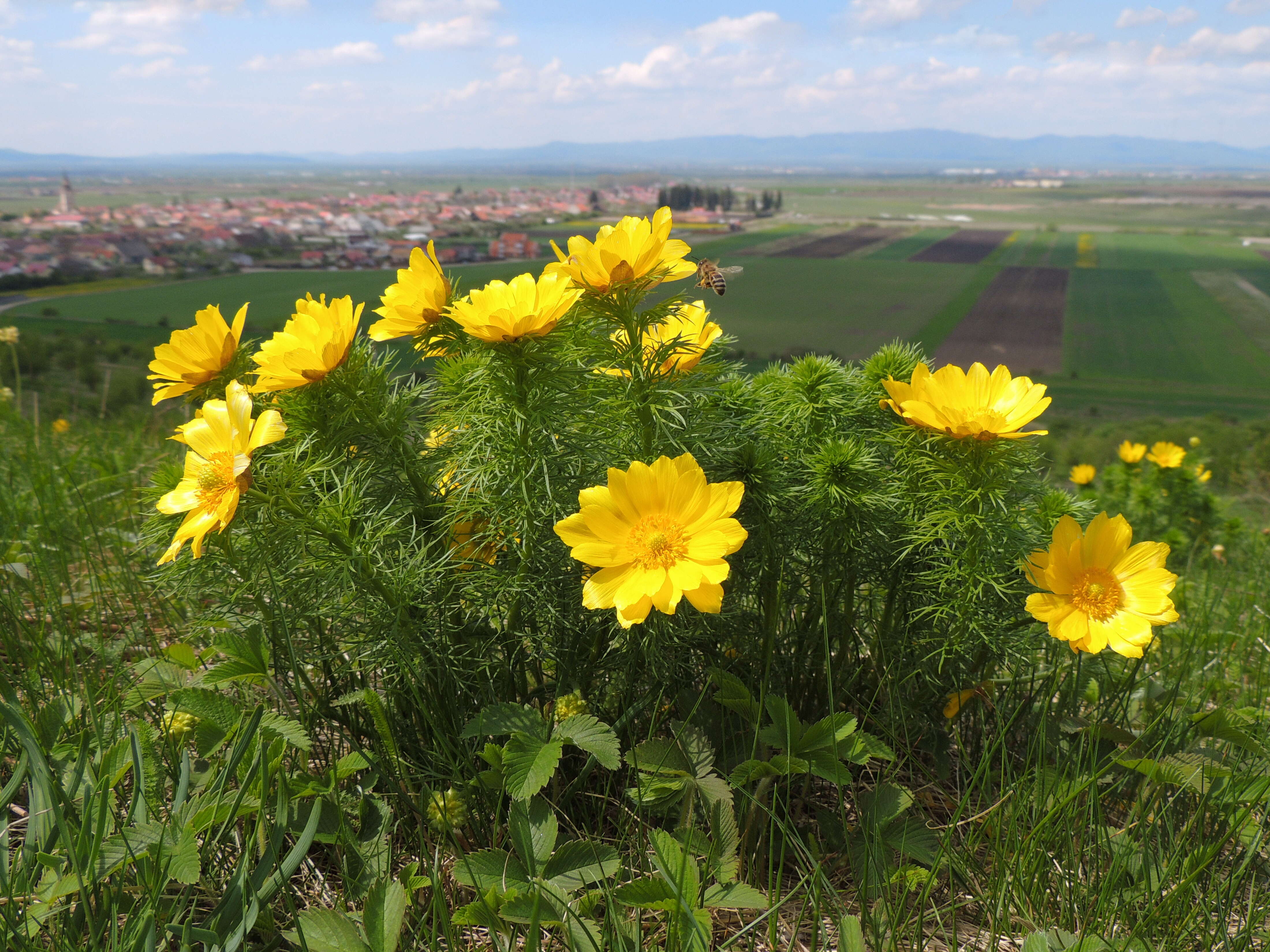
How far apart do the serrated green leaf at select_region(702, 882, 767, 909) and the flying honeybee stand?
1.38 metres

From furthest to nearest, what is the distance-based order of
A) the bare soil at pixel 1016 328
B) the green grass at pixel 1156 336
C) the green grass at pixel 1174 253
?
the green grass at pixel 1174 253, the green grass at pixel 1156 336, the bare soil at pixel 1016 328

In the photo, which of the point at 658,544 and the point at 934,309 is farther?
the point at 934,309

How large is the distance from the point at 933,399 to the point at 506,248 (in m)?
16.0

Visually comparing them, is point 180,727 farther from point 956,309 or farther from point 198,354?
point 956,309

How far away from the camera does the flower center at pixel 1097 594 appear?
149 cm

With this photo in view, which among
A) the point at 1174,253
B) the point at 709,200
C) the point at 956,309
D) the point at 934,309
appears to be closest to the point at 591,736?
the point at 934,309

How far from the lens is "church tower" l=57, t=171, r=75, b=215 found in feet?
150

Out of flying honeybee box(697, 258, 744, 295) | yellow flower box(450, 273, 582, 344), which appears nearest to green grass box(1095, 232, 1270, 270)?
flying honeybee box(697, 258, 744, 295)

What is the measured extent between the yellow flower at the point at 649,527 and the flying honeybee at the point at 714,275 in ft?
2.98

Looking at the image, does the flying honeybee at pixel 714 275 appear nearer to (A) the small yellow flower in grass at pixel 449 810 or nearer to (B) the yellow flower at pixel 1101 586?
(B) the yellow flower at pixel 1101 586

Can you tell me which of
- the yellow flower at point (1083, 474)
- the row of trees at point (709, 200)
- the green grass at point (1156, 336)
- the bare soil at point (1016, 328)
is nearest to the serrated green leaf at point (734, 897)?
the yellow flower at point (1083, 474)

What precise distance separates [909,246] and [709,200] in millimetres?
21018

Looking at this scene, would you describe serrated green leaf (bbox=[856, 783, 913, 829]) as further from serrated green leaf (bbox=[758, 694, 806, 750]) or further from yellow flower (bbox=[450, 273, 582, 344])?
yellow flower (bbox=[450, 273, 582, 344])

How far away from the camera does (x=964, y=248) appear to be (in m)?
63.5
